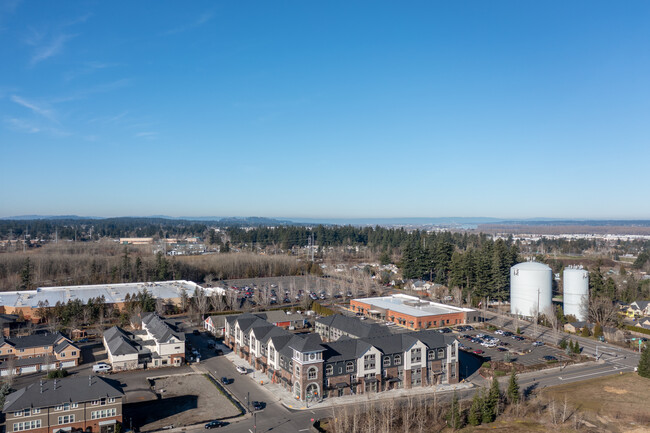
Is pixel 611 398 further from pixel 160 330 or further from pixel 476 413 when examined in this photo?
pixel 160 330

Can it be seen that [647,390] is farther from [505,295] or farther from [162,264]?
[162,264]

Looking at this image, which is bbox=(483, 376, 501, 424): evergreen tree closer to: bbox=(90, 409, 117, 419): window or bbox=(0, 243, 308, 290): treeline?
bbox=(90, 409, 117, 419): window

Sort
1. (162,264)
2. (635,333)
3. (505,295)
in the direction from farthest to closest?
(162,264)
(505,295)
(635,333)

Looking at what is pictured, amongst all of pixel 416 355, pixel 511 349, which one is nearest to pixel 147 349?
pixel 416 355

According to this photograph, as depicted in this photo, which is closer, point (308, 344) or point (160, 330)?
point (308, 344)

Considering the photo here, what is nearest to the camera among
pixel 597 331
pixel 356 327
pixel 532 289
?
pixel 356 327

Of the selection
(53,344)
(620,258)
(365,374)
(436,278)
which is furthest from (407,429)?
(620,258)
